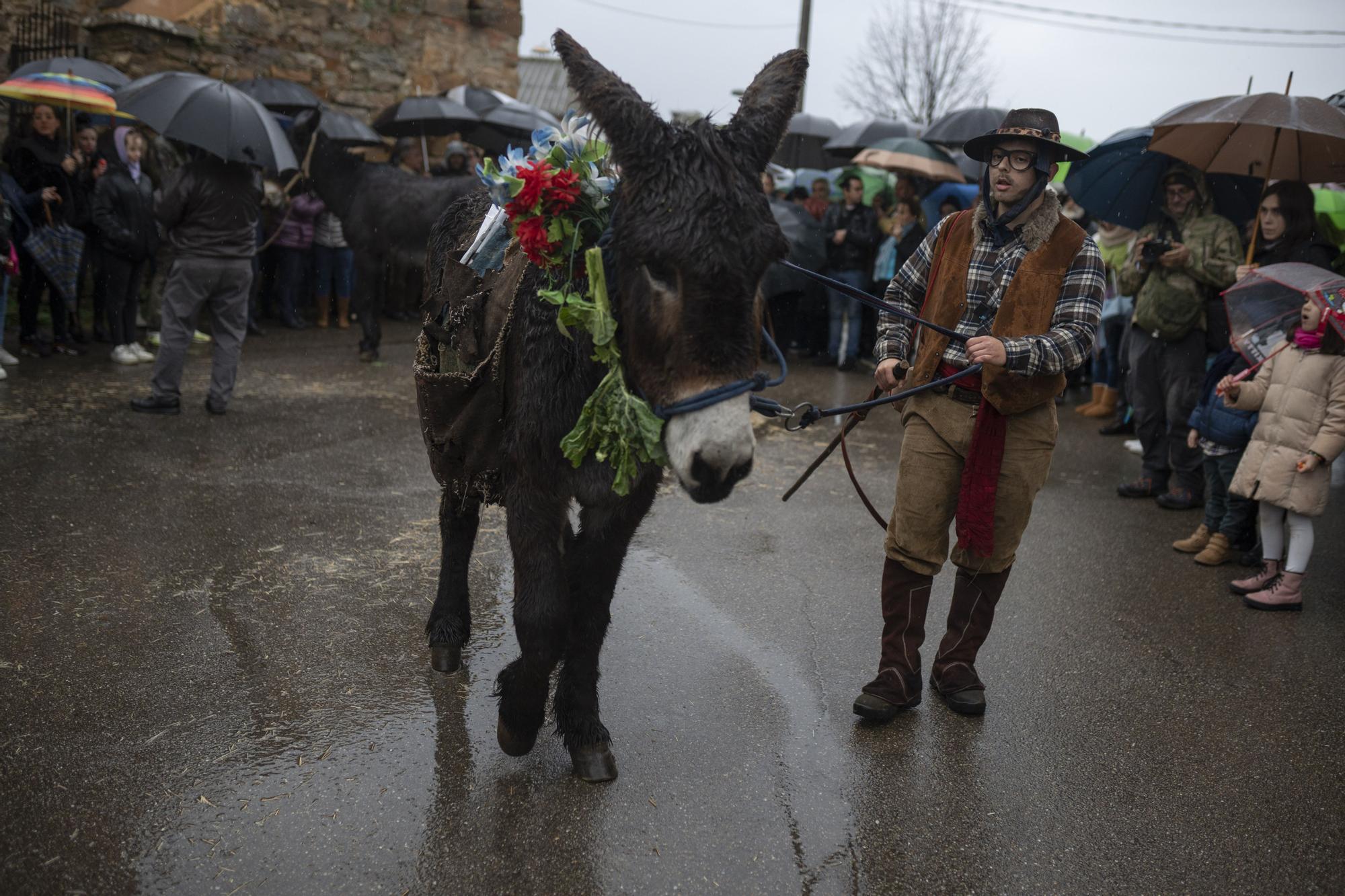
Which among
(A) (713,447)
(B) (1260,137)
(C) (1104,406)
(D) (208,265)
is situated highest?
(B) (1260,137)

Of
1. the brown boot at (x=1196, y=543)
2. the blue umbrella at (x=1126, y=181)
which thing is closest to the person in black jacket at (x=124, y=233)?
the blue umbrella at (x=1126, y=181)

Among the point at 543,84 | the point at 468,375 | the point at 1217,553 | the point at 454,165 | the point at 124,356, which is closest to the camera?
the point at 468,375

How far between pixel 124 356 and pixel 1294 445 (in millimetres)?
9586

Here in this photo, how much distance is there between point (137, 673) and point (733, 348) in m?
2.73

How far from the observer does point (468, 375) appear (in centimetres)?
338

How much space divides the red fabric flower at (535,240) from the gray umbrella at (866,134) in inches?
443

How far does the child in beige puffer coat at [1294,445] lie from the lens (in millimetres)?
5219

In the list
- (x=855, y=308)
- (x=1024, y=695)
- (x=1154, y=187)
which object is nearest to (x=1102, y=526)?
(x=1154, y=187)

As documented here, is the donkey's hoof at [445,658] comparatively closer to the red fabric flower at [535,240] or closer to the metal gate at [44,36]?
the red fabric flower at [535,240]

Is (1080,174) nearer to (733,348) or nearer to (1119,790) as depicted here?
(1119,790)

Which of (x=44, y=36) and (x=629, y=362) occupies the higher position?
(x=44, y=36)

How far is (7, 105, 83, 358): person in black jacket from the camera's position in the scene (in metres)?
9.20

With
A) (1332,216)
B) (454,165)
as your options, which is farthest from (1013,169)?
(454,165)

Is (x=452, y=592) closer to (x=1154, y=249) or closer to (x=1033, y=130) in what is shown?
(x=1033, y=130)
